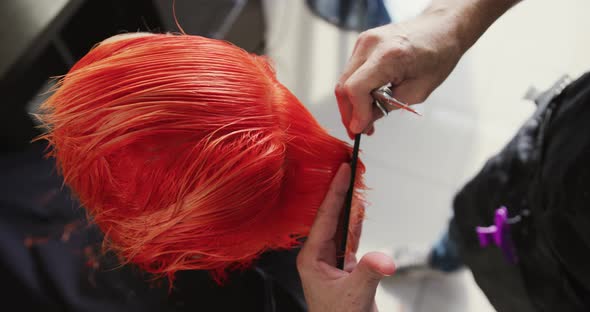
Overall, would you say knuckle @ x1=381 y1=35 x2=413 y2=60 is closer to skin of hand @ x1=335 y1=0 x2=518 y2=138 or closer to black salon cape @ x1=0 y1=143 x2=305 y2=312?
skin of hand @ x1=335 y1=0 x2=518 y2=138

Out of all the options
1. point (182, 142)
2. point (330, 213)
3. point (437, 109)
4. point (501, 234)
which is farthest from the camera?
point (437, 109)

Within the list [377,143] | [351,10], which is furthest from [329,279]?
[351,10]

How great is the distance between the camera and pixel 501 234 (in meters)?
0.64

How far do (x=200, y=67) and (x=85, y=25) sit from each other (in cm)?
61

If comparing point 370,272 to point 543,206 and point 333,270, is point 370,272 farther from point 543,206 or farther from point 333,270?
point 543,206

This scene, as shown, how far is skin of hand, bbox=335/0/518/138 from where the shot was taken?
1.55ft

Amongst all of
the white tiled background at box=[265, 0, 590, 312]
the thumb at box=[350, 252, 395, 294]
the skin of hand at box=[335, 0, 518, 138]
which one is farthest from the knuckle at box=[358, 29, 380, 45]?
the white tiled background at box=[265, 0, 590, 312]

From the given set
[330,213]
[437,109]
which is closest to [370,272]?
[330,213]

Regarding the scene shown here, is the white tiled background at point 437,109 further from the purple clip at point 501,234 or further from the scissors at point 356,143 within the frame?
the scissors at point 356,143

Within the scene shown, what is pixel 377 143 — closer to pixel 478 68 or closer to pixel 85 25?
pixel 478 68

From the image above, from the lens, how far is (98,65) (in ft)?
1.46

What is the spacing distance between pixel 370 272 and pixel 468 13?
37cm

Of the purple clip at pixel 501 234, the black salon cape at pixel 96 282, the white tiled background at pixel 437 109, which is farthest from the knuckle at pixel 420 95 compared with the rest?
the white tiled background at pixel 437 109

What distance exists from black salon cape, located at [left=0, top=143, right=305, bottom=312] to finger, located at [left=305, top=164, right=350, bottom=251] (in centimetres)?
19
